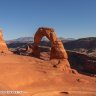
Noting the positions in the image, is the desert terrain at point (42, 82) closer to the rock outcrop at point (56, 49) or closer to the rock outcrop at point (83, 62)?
the rock outcrop at point (56, 49)

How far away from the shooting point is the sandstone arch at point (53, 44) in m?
39.0

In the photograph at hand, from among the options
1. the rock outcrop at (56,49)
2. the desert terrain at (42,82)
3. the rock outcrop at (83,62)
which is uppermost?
the rock outcrop at (56,49)

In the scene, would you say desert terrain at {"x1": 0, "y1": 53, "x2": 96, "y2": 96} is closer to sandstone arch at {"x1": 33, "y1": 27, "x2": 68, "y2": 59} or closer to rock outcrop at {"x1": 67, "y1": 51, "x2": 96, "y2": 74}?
sandstone arch at {"x1": 33, "y1": 27, "x2": 68, "y2": 59}

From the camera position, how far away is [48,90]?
24.3 metres

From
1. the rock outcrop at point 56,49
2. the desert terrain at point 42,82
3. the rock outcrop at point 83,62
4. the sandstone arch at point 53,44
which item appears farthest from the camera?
the rock outcrop at point 83,62

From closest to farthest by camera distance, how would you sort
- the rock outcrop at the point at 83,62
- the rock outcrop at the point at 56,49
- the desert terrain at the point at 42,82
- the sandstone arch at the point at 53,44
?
the desert terrain at the point at 42,82, the rock outcrop at the point at 56,49, the sandstone arch at the point at 53,44, the rock outcrop at the point at 83,62

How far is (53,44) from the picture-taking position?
1588 inches

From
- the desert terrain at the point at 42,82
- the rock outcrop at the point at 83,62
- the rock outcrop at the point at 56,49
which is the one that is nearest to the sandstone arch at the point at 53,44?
the rock outcrop at the point at 56,49

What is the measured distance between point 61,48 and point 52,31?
3.65 meters

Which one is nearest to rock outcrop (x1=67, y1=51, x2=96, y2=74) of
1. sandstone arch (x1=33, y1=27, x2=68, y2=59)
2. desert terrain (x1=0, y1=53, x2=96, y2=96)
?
sandstone arch (x1=33, y1=27, x2=68, y2=59)

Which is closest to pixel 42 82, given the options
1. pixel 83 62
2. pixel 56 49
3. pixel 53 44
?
pixel 56 49

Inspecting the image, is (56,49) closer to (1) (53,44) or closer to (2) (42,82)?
(1) (53,44)

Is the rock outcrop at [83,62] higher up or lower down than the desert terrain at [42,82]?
lower down

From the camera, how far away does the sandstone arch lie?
39.0 m
